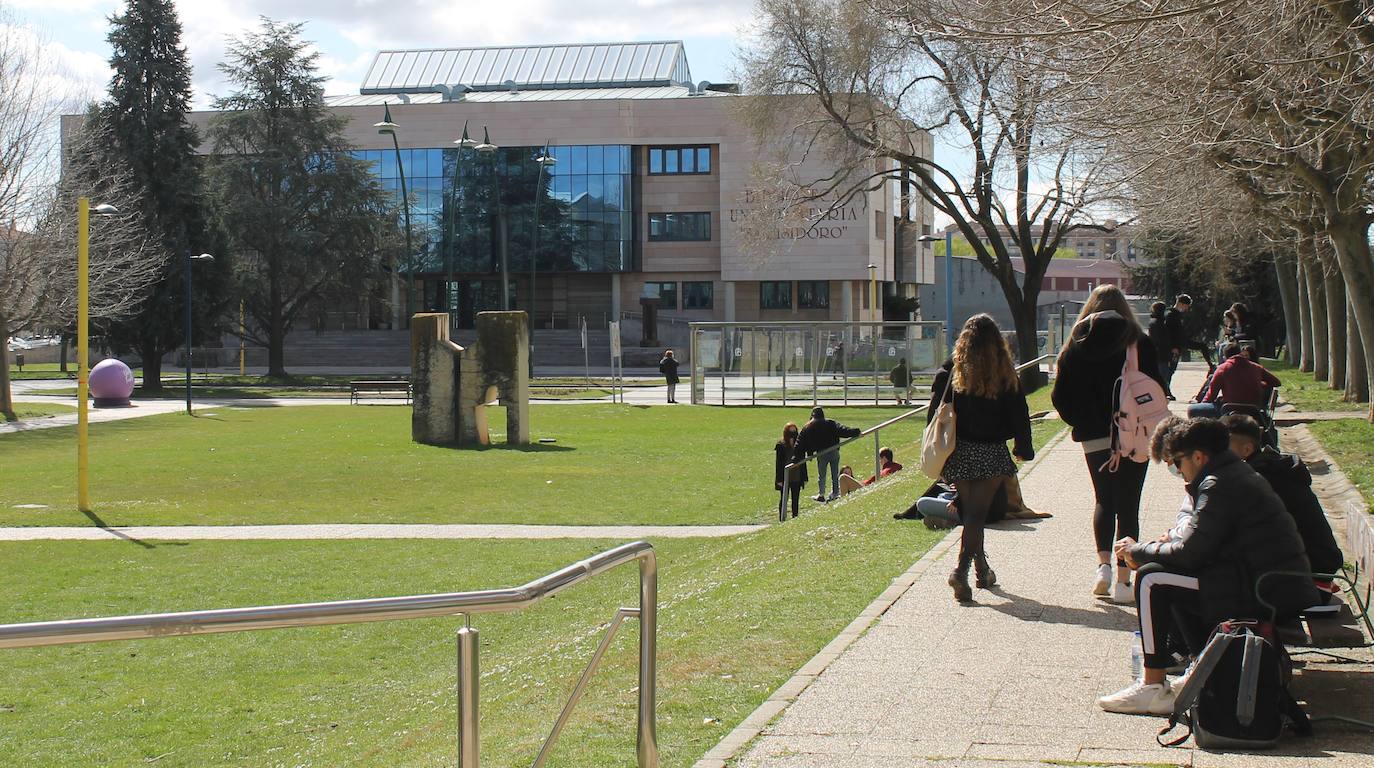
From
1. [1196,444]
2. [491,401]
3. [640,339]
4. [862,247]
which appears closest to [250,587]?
[1196,444]

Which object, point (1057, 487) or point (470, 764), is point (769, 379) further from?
point (470, 764)

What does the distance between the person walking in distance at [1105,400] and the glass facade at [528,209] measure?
72.9 m

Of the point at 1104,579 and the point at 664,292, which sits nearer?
the point at 1104,579

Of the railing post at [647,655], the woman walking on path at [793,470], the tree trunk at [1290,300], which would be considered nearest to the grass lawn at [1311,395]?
the tree trunk at [1290,300]

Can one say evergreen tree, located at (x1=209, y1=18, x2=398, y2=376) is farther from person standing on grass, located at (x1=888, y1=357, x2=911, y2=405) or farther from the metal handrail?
the metal handrail

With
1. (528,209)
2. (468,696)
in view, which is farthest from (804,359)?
(528,209)

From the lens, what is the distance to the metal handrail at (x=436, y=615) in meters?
3.17

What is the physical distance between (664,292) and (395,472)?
61.2m

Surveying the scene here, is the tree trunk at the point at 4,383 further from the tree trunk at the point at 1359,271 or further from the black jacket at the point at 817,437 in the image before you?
the tree trunk at the point at 1359,271

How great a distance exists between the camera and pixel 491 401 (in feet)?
94.0

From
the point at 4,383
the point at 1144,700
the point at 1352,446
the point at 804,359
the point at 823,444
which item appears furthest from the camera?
the point at 804,359

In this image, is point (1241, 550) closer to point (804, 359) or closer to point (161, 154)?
point (804, 359)

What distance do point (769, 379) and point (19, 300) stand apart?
2202 centimetres

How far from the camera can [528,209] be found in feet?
262
